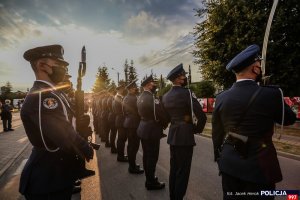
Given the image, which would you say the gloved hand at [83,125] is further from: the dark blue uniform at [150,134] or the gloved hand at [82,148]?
the dark blue uniform at [150,134]

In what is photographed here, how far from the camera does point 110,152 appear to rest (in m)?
9.58

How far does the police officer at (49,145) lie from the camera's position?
241 cm

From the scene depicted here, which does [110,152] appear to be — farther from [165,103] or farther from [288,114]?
[288,114]

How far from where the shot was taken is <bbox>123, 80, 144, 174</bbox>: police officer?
263 inches

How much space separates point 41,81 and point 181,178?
261 centimetres

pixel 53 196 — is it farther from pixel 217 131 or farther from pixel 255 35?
pixel 255 35

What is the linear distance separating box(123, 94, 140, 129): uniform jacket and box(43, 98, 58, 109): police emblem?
4.51 m

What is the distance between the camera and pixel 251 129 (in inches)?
102

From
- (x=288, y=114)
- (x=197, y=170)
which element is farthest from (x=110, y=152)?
(x=288, y=114)

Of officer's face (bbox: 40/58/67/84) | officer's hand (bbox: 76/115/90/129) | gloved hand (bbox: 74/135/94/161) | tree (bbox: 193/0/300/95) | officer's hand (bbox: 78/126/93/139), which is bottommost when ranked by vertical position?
gloved hand (bbox: 74/135/94/161)

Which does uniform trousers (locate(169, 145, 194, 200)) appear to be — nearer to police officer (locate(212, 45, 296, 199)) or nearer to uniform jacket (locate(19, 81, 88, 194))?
police officer (locate(212, 45, 296, 199))

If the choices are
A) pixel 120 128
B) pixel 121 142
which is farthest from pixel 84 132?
pixel 120 128

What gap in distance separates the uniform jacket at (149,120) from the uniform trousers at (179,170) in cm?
106

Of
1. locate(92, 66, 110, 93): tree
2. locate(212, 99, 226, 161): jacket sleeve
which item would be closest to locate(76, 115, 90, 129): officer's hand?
locate(212, 99, 226, 161): jacket sleeve
